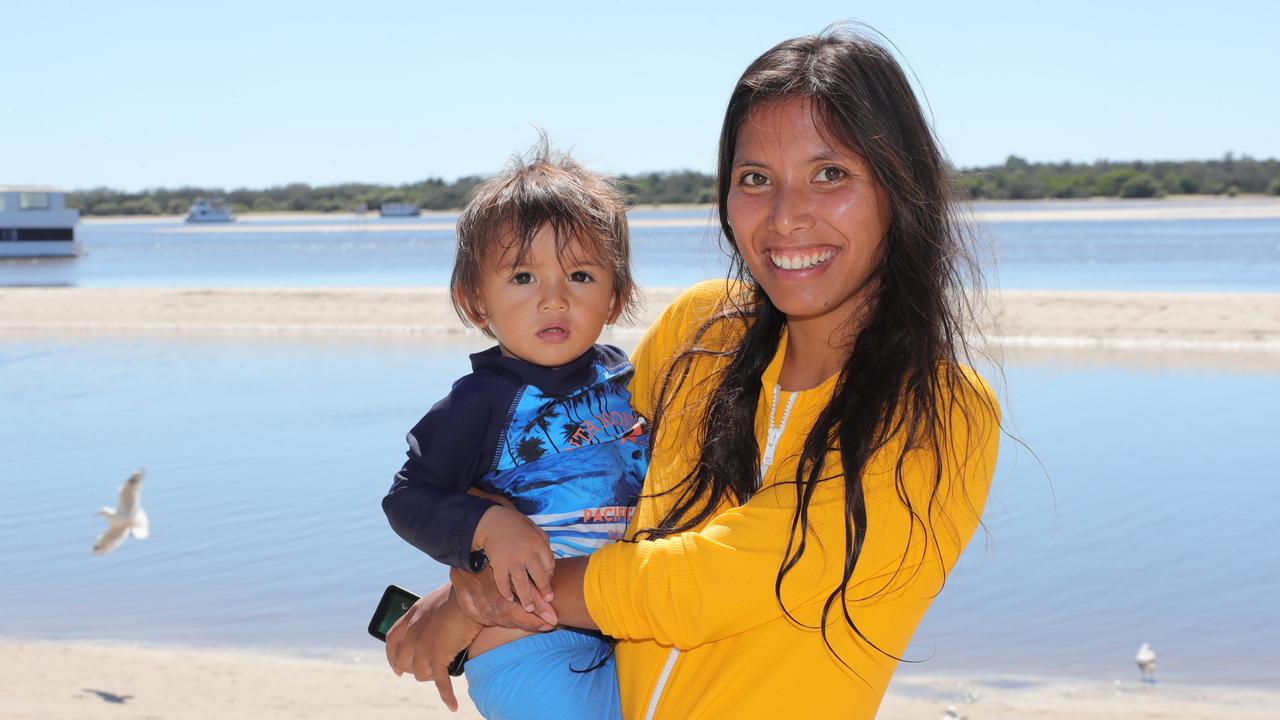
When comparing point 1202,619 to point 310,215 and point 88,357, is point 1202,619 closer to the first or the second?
point 88,357

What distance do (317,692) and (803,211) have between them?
3606 millimetres

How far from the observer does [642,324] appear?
16219 millimetres

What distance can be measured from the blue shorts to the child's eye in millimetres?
816

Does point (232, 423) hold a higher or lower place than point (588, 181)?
lower

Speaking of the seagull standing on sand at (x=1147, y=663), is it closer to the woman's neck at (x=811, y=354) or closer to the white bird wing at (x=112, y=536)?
the woman's neck at (x=811, y=354)

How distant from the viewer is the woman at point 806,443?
172cm

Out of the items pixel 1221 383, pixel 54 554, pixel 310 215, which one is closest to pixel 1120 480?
pixel 1221 383

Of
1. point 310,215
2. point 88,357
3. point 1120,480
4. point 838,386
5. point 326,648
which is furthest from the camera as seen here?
point 310,215

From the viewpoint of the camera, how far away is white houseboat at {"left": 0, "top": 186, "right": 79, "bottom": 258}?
135ft

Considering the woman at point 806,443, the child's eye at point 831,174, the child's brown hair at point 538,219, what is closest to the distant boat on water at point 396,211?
the child's brown hair at point 538,219

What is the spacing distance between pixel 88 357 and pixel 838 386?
15185mm

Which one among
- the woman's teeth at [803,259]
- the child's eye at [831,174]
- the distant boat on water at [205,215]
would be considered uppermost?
the child's eye at [831,174]

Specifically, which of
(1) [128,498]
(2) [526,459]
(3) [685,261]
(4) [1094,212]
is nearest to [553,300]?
(2) [526,459]

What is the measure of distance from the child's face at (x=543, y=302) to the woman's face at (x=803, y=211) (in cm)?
35
